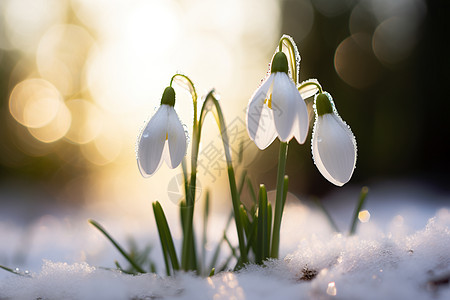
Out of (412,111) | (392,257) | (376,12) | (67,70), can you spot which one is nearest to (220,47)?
(376,12)

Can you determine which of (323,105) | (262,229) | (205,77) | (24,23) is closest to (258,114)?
(323,105)

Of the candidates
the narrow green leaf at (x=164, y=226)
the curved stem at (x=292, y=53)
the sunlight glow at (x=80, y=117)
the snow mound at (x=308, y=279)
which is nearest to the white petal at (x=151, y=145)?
the narrow green leaf at (x=164, y=226)

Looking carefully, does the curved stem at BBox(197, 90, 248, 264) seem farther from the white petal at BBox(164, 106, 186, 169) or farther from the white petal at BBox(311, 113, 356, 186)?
the white petal at BBox(311, 113, 356, 186)

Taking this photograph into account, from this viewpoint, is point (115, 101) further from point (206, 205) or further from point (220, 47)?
point (206, 205)

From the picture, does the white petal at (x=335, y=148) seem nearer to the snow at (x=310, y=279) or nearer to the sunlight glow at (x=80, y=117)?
the snow at (x=310, y=279)

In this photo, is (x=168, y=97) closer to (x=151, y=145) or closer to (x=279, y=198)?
(x=151, y=145)

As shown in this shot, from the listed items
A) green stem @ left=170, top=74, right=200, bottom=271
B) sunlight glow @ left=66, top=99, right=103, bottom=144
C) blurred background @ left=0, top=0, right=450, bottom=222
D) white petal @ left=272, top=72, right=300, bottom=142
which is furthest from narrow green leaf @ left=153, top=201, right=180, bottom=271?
sunlight glow @ left=66, top=99, right=103, bottom=144
